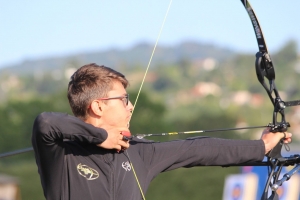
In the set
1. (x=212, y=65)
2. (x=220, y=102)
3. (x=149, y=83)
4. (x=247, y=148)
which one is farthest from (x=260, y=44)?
(x=212, y=65)

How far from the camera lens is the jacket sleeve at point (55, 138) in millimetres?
3021

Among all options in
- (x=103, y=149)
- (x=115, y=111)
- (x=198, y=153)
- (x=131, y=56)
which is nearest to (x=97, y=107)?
(x=115, y=111)

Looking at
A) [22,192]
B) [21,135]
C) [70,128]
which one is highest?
[70,128]

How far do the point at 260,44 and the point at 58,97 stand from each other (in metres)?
48.6

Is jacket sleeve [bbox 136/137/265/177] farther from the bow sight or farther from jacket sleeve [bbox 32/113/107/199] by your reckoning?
jacket sleeve [bbox 32/113/107/199]

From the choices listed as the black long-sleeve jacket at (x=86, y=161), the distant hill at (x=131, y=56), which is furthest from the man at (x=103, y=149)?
the distant hill at (x=131, y=56)

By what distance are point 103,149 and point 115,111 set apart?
0.56 ft

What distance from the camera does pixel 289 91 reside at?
96.0 metres

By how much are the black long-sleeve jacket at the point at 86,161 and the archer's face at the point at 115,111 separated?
4.8 inches

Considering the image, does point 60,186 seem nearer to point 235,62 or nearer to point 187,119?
point 187,119

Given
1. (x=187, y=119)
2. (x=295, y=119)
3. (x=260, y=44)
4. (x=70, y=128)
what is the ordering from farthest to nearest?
(x=295, y=119), (x=187, y=119), (x=260, y=44), (x=70, y=128)

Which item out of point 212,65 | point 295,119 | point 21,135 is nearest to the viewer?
point 21,135

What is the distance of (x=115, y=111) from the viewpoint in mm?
3240

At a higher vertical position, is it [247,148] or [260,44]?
[260,44]
